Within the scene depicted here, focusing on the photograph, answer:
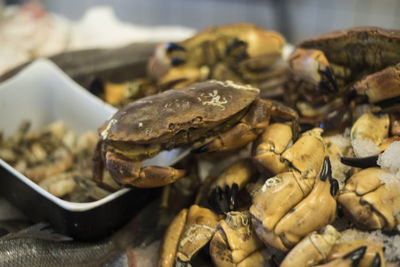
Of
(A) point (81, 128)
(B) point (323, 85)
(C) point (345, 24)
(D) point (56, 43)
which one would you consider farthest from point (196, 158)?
(C) point (345, 24)

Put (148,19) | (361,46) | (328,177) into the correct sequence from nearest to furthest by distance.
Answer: (328,177)
(361,46)
(148,19)

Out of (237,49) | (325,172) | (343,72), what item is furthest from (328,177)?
(237,49)

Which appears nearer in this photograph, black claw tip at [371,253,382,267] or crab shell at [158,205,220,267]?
black claw tip at [371,253,382,267]

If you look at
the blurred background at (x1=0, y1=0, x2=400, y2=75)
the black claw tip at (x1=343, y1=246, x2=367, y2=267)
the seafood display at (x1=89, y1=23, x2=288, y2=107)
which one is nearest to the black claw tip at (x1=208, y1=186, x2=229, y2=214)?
the black claw tip at (x1=343, y1=246, x2=367, y2=267)

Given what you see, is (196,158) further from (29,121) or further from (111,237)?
(29,121)

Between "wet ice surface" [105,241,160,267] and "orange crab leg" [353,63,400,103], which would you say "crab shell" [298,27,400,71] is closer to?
"orange crab leg" [353,63,400,103]

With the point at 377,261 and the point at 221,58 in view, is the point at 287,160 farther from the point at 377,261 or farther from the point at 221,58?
the point at 221,58

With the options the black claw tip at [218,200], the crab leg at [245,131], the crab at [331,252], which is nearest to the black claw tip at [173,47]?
the crab leg at [245,131]

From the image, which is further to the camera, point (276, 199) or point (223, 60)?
point (223, 60)
